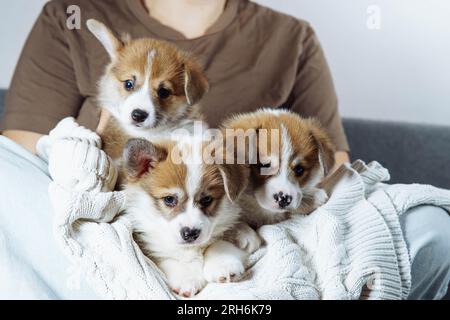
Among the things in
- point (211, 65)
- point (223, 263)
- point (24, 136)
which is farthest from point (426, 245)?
point (24, 136)

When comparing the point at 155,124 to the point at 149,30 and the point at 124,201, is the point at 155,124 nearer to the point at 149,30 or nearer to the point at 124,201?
the point at 124,201

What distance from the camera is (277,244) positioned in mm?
861

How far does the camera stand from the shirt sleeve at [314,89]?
141 centimetres

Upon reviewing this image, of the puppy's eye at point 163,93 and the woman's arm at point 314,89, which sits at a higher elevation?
the puppy's eye at point 163,93

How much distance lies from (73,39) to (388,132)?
2.57 ft

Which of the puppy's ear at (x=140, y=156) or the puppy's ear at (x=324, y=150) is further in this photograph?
the puppy's ear at (x=324, y=150)

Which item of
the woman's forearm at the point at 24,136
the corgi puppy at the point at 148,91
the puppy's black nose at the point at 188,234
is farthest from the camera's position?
the woman's forearm at the point at 24,136

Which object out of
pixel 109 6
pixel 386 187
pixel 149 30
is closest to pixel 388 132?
pixel 386 187

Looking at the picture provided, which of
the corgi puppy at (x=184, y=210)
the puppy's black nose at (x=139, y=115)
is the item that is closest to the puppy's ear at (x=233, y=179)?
the corgi puppy at (x=184, y=210)

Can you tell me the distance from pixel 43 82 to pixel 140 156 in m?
0.63

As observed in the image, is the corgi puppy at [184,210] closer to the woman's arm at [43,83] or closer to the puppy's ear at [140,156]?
the puppy's ear at [140,156]

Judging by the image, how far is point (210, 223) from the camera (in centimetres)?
84

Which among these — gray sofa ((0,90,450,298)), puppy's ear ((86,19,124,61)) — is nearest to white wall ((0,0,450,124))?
gray sofa ((0,90,450,298))

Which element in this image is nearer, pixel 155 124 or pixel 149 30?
pixel 155 124
